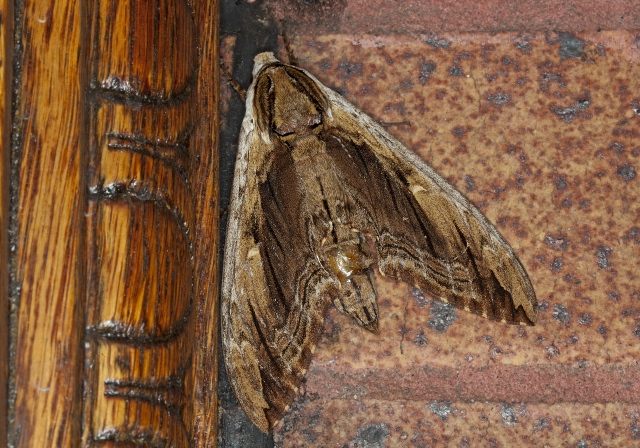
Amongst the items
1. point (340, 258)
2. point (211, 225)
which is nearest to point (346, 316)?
point (340, 258)

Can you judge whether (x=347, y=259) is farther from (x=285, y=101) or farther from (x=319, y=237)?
(x=285, y=101)

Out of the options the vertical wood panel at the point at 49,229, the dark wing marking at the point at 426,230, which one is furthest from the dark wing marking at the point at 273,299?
the vertical wood panel at the point at 49,229

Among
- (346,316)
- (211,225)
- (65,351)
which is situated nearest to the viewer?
(65,351)

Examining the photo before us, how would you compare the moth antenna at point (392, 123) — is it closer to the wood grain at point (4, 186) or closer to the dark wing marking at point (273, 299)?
the dark wing marking at point (273, 299)

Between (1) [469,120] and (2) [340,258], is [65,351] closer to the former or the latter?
(2) [340,258]

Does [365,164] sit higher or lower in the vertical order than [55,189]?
higher

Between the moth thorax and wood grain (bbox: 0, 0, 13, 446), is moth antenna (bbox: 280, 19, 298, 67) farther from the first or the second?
wood grain (bbox: 0, 0, 13, 446)

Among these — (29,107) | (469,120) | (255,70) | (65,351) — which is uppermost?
(255,70)
